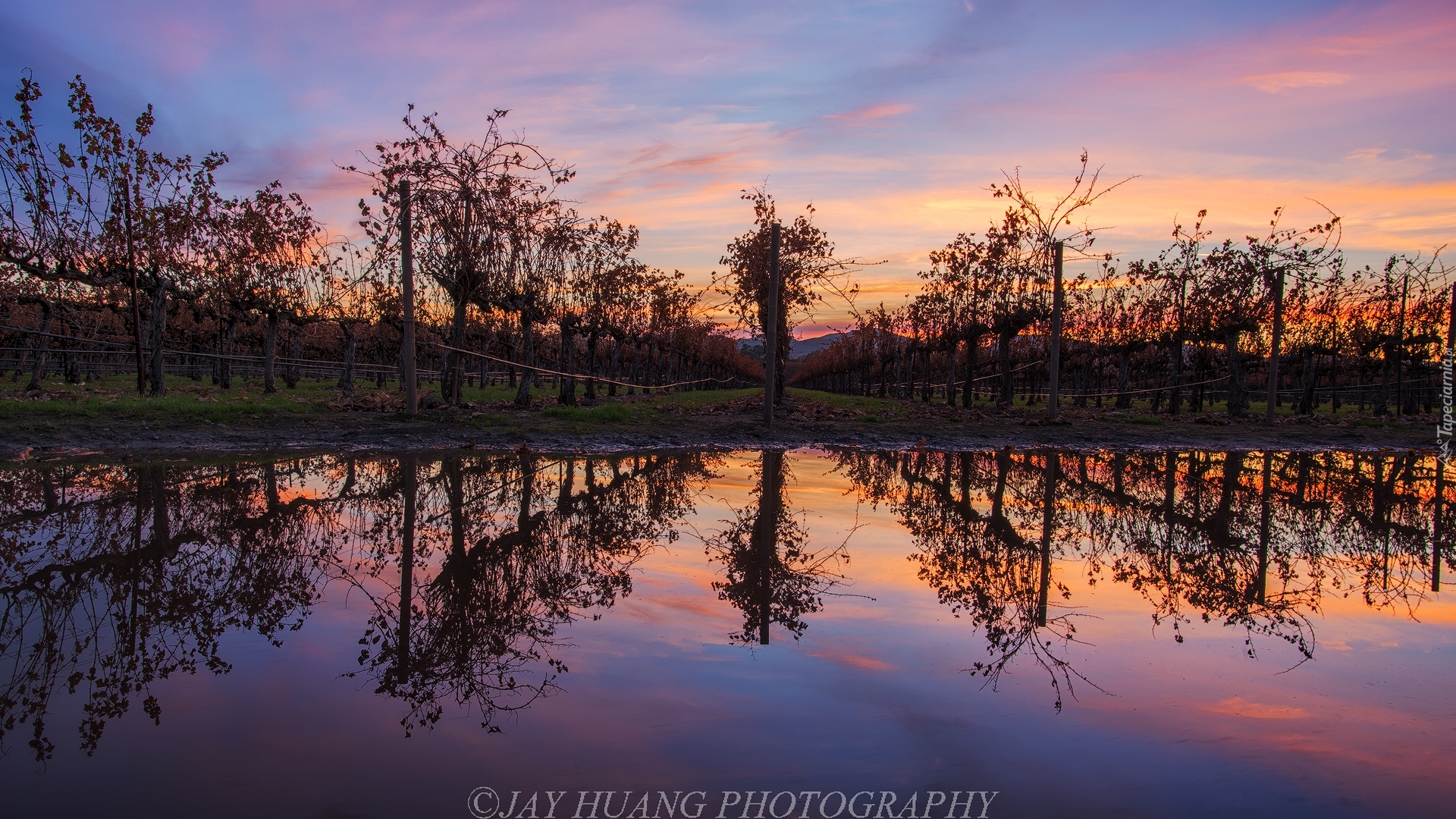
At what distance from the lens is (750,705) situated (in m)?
2.71

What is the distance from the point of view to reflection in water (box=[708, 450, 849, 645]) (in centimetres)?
383

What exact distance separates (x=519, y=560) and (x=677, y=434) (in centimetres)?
891

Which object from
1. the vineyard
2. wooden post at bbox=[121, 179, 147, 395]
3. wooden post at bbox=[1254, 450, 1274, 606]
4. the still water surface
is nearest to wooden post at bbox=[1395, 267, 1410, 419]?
the vineyard

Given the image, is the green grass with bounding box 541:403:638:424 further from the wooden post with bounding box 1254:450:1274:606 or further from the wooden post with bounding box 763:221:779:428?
the wooden post with bounding box 1254:450:1274:606

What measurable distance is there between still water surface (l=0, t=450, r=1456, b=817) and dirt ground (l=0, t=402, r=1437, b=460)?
15.0 feet

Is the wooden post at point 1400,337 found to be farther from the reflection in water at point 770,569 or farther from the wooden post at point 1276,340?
the reflection in water at point 770,569

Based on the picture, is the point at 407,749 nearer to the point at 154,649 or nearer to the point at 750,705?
the point at 750,705

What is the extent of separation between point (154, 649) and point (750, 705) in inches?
99.5

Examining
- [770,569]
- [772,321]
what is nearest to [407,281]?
[772,321]

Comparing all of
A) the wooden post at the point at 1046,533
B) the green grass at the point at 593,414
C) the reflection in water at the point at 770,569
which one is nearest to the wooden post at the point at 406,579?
the reflection in water at the point at 770,569

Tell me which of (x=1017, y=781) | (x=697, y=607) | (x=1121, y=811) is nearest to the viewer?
(x=1121, y=811)


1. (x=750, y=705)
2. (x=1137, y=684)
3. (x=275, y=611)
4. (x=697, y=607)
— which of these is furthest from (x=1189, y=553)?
(x=275, y=611)

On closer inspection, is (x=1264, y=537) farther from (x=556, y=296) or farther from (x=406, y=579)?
(x=556, y=296)

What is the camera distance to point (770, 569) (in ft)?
15.6
